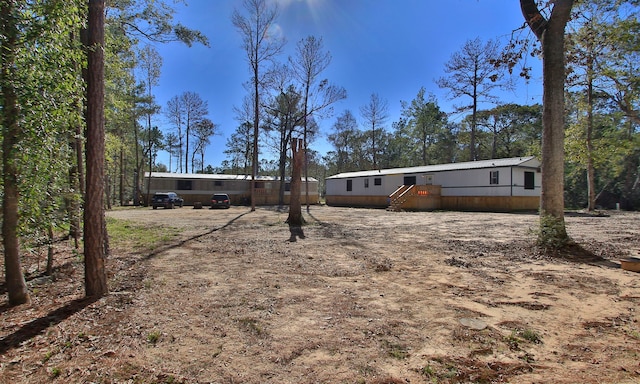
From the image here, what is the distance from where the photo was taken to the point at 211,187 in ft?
109

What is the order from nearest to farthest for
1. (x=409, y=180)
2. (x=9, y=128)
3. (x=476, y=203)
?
Result: (x=9, y=128) < (x=476, y=203) < (x=409, y=180)

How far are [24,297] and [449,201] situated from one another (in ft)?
81.3

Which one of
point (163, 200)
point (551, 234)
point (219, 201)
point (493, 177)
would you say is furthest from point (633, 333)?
point (163, 200)

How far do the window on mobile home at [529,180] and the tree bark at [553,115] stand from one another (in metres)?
16.8

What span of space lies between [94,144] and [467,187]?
78.2ft

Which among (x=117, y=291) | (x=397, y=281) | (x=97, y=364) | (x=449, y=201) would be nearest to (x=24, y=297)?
(x=117, y=291)

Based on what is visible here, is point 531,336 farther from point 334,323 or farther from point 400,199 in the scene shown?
point 400,199

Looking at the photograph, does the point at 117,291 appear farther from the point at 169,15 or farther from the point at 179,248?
the point at 169,15

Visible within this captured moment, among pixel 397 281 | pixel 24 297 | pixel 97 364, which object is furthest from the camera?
pixel 397 281

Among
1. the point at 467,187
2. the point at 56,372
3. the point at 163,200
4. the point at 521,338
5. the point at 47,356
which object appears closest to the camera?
the point at 56,372

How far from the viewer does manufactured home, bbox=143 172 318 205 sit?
31172 mm

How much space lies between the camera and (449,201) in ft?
79.8

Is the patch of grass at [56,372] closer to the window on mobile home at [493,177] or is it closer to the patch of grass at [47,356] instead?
the patch of grass at [47,356]

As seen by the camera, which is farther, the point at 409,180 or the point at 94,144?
the point at 409,180
